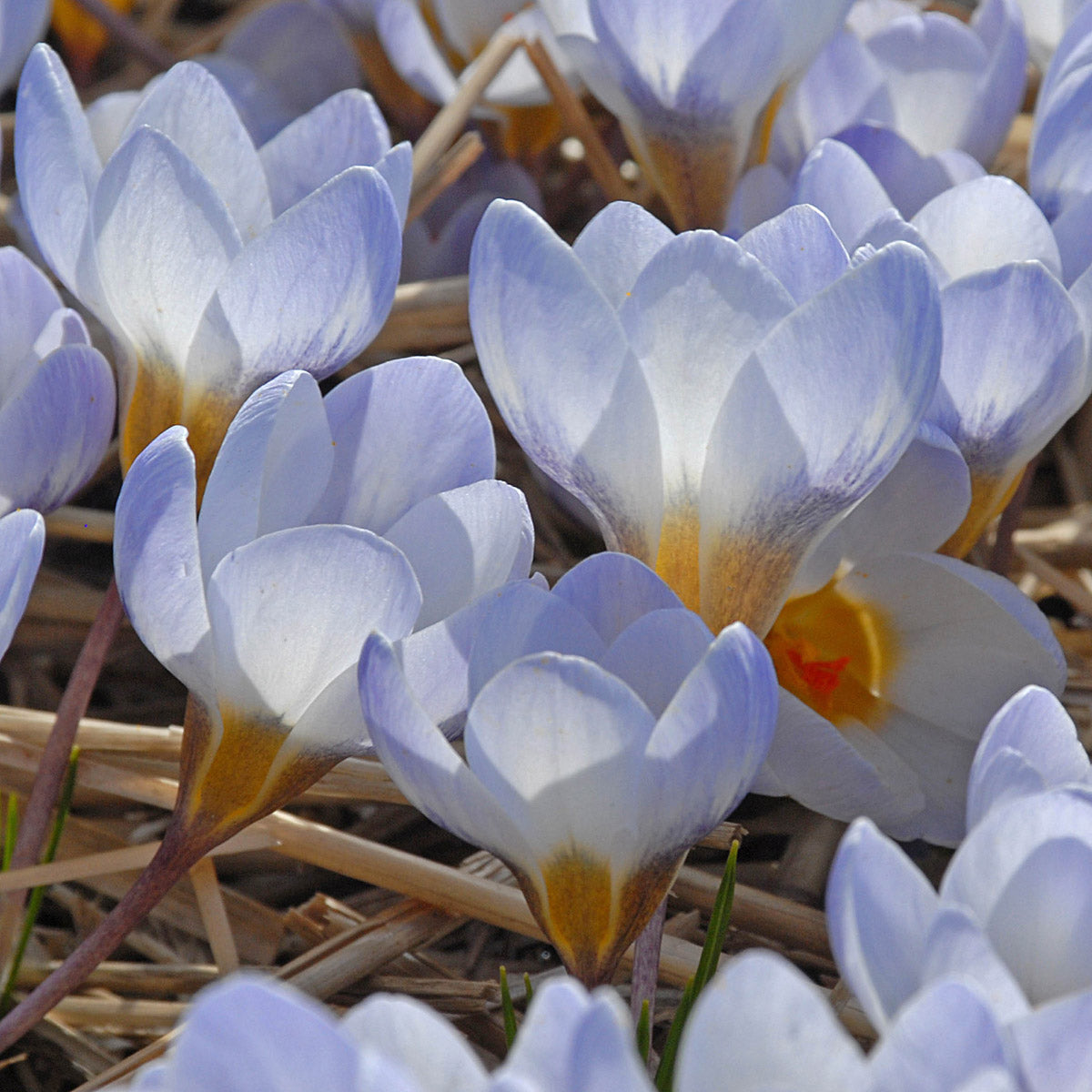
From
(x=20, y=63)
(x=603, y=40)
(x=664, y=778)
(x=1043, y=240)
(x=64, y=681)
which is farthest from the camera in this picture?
(x=20, y=63)

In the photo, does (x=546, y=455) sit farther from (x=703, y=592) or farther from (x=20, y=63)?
(x=20, y=63)

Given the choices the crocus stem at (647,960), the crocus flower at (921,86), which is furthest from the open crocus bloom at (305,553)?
the crocus flower at (921,86)

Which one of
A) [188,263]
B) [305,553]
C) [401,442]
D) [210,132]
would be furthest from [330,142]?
[305,553]

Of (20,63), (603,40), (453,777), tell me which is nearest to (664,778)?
(453,777)

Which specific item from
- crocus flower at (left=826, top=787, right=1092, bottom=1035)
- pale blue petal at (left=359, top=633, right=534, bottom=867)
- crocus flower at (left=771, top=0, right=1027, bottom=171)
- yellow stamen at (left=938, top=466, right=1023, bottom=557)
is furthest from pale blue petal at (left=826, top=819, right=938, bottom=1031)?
crocus flower at (left=771, top=0, right=1027, bottom=171)

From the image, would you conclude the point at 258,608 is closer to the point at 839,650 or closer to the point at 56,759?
the point at 56,759

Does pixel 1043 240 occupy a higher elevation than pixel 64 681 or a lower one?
higher
